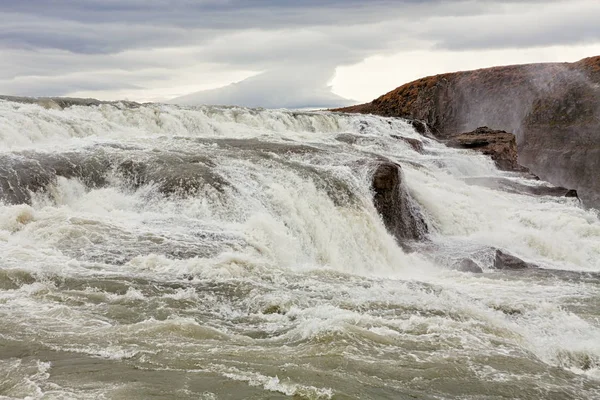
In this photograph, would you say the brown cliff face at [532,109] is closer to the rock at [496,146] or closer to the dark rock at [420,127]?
the dark rock at [420,127]

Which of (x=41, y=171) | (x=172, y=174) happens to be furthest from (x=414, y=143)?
(x=41, y=171)

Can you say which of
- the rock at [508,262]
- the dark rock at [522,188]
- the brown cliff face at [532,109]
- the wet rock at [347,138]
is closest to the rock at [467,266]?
the rock at [508,262]

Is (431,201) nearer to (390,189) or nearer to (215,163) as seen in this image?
(390,189)

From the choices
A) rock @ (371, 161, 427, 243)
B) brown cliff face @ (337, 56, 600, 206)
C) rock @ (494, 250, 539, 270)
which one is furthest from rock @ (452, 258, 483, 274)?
brown cliff face @ (337, 56, 600, 206)

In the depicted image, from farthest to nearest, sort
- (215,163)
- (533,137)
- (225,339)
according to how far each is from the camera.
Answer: (533,137)
(215,163)
(225,339)

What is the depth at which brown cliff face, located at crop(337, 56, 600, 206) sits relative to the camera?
1209 inches

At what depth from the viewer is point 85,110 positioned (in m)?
20.7

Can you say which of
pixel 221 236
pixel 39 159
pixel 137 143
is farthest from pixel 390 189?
pixel 39 159

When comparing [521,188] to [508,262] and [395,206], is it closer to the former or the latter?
[395,206]

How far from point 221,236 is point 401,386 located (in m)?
5.68

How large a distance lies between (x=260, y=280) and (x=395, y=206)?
6.66 meters

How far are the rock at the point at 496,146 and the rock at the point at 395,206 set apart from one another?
1099 centimetres

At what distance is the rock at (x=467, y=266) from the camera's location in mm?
12812

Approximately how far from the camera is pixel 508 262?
13.4 meters
